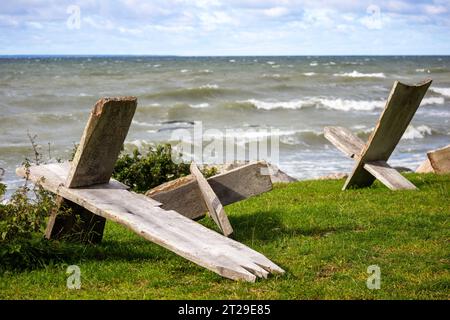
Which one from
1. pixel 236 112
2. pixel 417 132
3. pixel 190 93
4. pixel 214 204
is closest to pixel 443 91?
pixel 190 93

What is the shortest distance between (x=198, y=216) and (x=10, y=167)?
13838 mm

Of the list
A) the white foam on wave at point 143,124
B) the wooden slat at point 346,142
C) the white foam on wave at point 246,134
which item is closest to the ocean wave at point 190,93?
the white foam on wave at point 143,124

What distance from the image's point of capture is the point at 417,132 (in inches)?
1115

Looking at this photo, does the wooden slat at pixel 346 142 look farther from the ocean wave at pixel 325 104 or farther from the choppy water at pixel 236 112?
the ocean wave at pixel 325 104

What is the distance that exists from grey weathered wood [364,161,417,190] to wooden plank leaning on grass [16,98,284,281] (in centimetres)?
437

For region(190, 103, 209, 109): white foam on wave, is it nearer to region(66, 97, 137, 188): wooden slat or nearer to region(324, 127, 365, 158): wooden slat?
region(324, 127, 365, 158): wooden slat

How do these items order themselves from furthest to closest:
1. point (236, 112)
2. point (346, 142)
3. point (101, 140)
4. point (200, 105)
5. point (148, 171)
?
point (200, 105)
point (236, 112)
point (148, 171)
point (346, 142)
point (101, 140)

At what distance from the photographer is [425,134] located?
2819 cm

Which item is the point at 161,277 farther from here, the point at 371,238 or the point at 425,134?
the point at 425,134

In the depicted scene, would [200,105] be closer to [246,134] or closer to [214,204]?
[246,134]

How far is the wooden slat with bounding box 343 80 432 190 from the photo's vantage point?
985 centimetres

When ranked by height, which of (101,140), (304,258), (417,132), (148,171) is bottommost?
(417,132)

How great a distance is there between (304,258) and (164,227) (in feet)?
4.90
